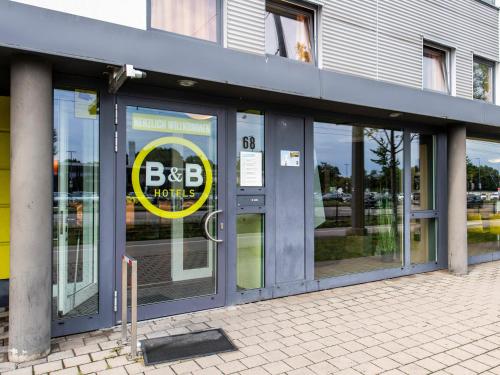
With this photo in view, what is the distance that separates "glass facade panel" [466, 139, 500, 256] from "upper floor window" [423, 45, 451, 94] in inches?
58.1

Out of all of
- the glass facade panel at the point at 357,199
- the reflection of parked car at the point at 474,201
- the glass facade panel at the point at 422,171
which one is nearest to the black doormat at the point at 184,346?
the glass facade panel at the point at 357,199

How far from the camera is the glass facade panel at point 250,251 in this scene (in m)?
5.35

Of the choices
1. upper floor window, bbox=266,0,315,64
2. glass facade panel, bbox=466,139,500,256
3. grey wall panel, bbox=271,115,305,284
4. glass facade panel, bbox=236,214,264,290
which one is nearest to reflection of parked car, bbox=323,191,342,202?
grey wall panel, bbox=271,115,305,284

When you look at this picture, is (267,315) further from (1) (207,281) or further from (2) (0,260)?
(2) (0,260)

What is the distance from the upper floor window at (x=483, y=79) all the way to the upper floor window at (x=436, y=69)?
3.73ft

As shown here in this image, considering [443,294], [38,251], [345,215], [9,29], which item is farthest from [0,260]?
[443,294]

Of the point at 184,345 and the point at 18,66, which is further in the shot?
the point at 184,345

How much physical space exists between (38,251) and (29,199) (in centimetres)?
48

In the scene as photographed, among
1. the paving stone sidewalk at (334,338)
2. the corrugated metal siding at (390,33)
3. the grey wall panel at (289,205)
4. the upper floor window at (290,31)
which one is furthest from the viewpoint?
the upper floor window at (290,31)

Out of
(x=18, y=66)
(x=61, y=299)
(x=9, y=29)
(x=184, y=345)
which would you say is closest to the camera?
(x=9, y=29)

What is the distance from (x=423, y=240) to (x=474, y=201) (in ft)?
6.95

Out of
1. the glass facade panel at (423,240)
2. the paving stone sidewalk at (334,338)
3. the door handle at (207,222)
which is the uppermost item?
the door handle at (207,222)

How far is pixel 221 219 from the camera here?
16.8 ft

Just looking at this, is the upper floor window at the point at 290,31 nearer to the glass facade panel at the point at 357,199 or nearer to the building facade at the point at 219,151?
the building facade at the point at 219,151
